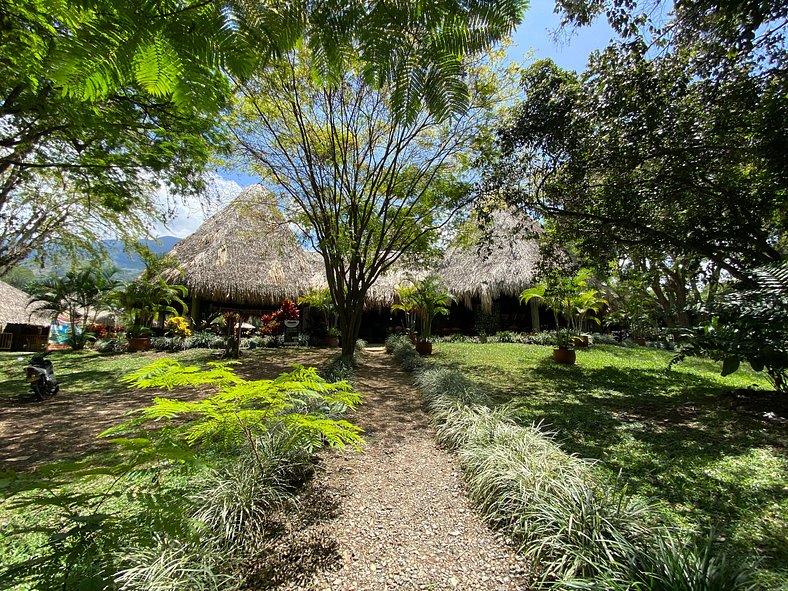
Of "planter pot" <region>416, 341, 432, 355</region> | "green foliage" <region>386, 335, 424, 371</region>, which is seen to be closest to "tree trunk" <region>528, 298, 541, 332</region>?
"green foliage" <region>386, 335, 424, 371</region>

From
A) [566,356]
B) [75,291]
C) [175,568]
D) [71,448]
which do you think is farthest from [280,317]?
[175,568]

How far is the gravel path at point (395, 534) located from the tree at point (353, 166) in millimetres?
4712

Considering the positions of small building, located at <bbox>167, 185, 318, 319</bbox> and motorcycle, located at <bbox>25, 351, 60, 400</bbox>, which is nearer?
motorcycle, located at <bbox>25, 351, 60, 400</bbox>

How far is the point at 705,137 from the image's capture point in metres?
4.96

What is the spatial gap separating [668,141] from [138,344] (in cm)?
1527

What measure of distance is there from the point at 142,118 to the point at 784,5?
24.8 feet

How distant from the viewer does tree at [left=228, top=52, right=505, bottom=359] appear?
7.30m

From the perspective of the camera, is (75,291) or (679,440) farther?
(75,291)

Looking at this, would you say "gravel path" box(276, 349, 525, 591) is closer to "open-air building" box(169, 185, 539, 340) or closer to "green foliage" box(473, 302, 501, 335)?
"open-air building" box(169, 185, 539, 340)

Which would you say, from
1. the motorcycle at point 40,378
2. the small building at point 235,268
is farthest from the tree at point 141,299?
the motorcycle at point 40,378

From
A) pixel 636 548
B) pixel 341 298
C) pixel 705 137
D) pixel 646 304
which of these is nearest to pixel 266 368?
pixel 341 298

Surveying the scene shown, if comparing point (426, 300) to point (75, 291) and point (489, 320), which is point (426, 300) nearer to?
point (489, 320)

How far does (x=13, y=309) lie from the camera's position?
57.0 ft

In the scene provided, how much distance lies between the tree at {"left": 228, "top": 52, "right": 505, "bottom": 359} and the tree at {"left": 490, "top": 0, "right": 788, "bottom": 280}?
1773 mm
